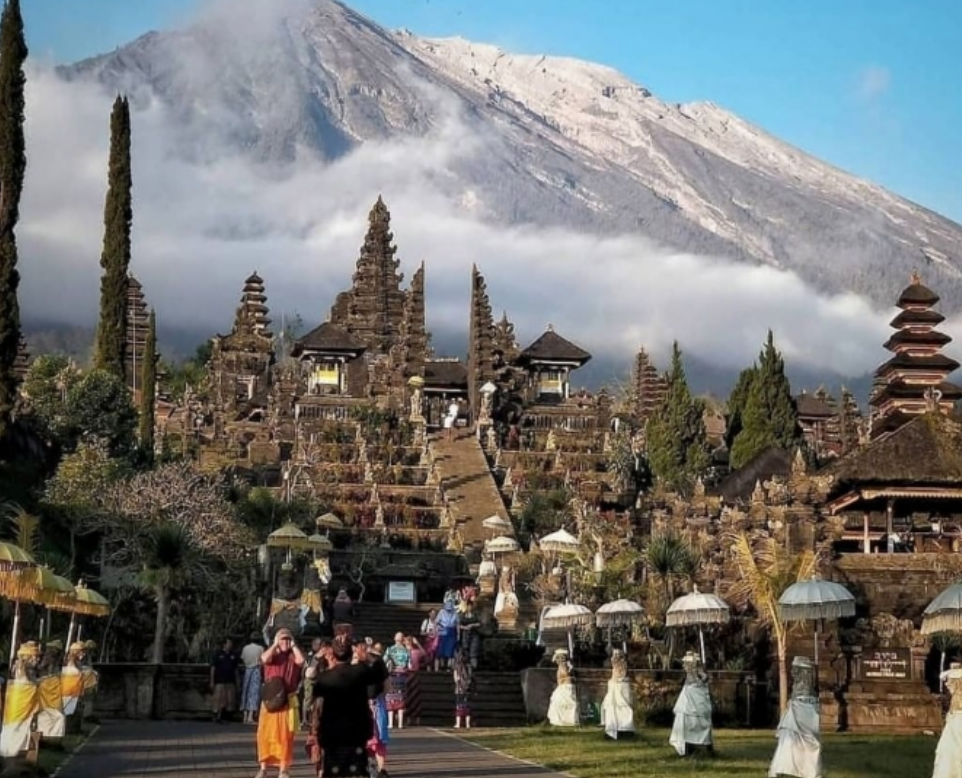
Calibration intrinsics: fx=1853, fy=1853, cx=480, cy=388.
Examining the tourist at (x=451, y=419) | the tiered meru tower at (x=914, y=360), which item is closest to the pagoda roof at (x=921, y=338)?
the tiered meru tower at (x=914, y=360)

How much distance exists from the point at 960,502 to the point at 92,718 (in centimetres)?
2225

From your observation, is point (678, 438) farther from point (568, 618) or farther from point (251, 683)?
point (251, 683)

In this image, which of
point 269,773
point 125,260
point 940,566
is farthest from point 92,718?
point 125,260

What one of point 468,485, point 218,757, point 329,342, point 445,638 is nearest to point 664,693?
point 445,638

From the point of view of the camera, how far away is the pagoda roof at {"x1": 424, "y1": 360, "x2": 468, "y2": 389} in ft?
306

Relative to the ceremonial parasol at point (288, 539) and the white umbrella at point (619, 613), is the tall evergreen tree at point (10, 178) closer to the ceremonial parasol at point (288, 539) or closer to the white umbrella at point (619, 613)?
the ceremonial parasol at point (288, 539)

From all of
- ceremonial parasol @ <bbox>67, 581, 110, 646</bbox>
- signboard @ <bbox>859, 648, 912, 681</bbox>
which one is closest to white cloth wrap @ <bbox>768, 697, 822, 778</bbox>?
signboard @ <bbox>859, 648, 912, 681</bbox>

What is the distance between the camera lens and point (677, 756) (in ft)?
78.1

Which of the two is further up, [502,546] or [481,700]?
[502,546]

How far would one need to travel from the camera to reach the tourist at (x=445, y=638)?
3559 cm

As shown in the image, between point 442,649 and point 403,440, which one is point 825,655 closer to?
point 442,649

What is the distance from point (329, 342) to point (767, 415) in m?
23.9

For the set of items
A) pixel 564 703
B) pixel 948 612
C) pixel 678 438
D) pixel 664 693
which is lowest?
pixel 564 703

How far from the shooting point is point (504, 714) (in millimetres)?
33656
